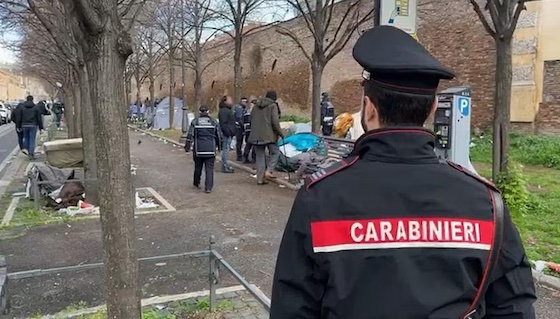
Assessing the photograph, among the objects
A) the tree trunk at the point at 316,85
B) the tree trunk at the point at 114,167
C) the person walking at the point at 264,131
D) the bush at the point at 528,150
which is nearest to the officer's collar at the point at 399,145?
the tree trunk at the point at 114,167

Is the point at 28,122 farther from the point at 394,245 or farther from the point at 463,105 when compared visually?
the point at 394,245

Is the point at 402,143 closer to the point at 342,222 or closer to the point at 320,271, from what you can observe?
the point at 342,222

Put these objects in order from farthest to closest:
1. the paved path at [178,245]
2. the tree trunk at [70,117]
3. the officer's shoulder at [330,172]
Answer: the tree trunk at [70,117], the paved path at [178,245], the officer's shoulder at [330,172]

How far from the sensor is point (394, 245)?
145 centimetres

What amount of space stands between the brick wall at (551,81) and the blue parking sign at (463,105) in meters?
8.91

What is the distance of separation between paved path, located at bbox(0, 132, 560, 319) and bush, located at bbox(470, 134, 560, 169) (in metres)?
6.63

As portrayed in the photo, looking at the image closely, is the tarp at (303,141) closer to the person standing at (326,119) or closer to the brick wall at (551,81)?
the person standing at (326,119)

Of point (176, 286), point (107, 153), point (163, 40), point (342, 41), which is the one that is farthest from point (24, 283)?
point (163, 40)

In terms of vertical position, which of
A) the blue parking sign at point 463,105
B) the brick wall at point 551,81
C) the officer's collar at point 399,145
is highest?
the brick wall at point 551,81

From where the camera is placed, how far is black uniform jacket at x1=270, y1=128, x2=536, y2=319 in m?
1.43

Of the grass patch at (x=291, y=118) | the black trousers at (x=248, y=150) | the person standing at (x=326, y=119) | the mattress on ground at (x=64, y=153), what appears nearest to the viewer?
the mattress on ground at (x=64, y=153)

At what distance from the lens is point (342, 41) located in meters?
12.1

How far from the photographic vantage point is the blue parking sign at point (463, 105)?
26.0 feet

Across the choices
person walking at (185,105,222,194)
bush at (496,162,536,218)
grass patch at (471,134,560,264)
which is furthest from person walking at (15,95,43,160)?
bush at (496,162,536,218)
